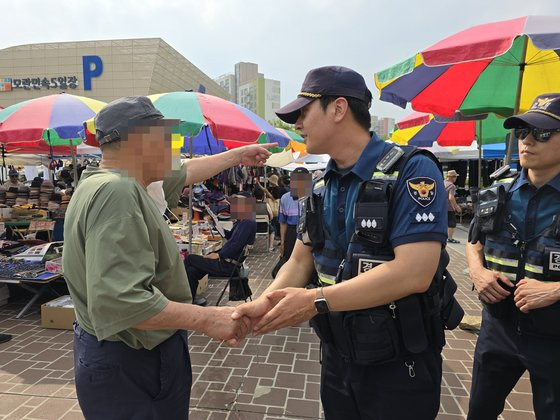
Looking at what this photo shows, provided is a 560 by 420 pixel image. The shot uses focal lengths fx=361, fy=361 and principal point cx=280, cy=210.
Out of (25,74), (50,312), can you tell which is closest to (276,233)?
(50,312)

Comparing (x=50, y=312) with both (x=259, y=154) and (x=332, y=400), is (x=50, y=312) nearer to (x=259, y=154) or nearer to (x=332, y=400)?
(x=259, y=154)

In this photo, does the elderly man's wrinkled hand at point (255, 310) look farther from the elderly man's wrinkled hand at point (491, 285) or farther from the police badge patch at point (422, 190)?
the elderly man's wrinkled hand at point (491, 285)

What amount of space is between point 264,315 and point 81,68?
3025 cm

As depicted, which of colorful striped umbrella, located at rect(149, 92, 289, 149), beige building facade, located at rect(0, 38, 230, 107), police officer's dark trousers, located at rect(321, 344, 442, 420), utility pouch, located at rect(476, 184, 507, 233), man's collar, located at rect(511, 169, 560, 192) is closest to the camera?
police officer's dark trousers, located at rect(321, 344, 442, 420)

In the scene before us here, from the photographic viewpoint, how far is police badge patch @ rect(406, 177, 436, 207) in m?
1.36

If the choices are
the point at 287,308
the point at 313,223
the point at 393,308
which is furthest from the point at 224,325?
the point at 393,308

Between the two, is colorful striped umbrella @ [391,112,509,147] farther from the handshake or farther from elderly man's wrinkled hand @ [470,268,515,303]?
the handshake

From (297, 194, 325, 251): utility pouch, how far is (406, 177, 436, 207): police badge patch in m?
0.44

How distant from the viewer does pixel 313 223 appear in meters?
1.68

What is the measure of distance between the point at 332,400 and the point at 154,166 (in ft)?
4.49

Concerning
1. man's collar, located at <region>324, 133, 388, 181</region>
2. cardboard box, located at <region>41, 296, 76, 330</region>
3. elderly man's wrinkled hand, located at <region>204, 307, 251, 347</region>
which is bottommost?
cardboard box, located at <region>41, 296, 76, 330</region>

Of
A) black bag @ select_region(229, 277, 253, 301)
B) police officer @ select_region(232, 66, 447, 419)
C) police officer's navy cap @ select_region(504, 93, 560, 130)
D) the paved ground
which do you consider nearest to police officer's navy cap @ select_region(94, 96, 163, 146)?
police officer @ select_region(232, 66, 447, 419)

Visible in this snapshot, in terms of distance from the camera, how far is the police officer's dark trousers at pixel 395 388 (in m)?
1.49

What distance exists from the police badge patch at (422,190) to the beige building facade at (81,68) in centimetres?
2638
